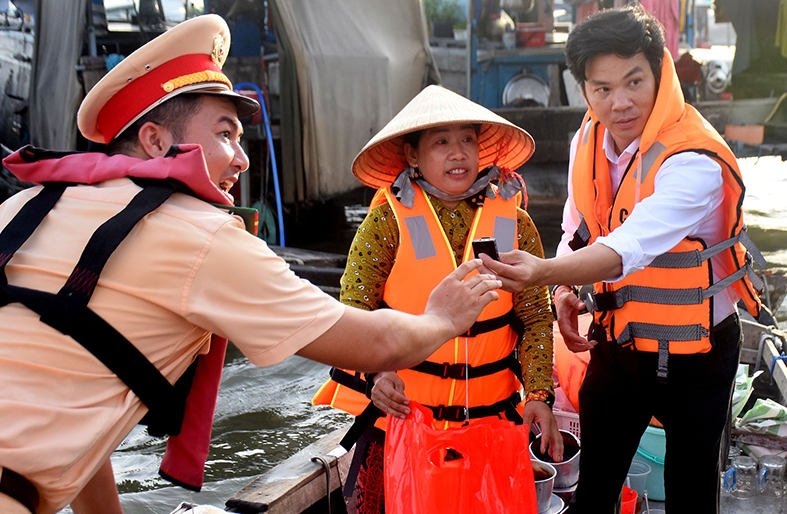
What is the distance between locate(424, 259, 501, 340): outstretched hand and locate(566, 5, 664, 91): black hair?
0.93 meters

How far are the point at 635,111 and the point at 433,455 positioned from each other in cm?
132

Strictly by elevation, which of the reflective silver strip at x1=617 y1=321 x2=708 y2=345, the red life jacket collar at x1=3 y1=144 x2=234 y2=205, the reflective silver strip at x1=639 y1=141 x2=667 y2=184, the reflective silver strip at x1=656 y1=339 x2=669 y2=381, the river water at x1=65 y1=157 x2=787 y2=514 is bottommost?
the river water at x1=65 y1=157 x2=787 y2=514

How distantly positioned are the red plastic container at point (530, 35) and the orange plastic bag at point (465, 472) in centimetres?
1088

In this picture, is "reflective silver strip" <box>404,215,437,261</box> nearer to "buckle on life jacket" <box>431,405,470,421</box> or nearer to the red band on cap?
"buckle on life jacket" <box>431,405,470,421</box>

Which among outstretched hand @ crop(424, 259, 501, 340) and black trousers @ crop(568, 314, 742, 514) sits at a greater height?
outstretched hand @ crop(424, 259, 501, 340)

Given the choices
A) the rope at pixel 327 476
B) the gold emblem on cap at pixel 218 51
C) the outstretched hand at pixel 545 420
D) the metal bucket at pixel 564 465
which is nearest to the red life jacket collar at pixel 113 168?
the gold emblem on cap at pixel 218 51

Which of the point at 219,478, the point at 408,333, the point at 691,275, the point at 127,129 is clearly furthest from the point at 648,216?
the point at 219,478

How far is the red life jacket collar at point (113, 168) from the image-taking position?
1427 millimetres

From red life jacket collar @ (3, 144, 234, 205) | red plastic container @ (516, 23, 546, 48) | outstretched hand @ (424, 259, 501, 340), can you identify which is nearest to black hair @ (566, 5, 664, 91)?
outstretched hand @ (424, 259, 501, 340)

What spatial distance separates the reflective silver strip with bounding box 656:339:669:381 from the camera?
2223 mm

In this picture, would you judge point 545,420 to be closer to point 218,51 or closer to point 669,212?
point 669,212

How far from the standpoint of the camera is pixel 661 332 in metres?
2.24

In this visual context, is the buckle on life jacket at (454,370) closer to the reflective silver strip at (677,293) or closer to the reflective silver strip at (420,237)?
the reflective silver strip at (420,237)

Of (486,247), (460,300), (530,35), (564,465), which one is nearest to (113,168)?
(460,300)
